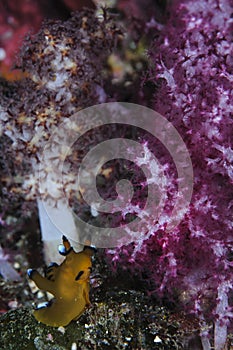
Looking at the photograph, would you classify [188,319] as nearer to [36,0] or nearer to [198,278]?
[198,278]

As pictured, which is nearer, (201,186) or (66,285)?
(66,285)

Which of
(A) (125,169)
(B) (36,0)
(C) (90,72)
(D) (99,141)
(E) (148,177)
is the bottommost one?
(E) (148,177)

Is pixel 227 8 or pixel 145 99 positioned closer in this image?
pixel 227 8

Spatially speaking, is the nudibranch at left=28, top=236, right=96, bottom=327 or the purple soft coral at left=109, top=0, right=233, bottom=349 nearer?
the nudibranch at left=28, top=236, right=96, bottom=327

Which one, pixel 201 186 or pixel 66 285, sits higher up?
pixel 201 186

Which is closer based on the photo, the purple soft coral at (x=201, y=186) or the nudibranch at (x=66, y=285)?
the nudibranch at (x=66, y=285)

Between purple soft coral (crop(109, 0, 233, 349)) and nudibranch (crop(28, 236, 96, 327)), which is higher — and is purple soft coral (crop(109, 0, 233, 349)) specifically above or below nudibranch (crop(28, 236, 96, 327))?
above

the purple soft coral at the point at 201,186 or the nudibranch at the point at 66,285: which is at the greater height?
the purple soft coral at the point at 201,186

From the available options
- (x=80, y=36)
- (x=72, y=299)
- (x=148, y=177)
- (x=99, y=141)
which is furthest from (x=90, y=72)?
(x=72, y=299)
